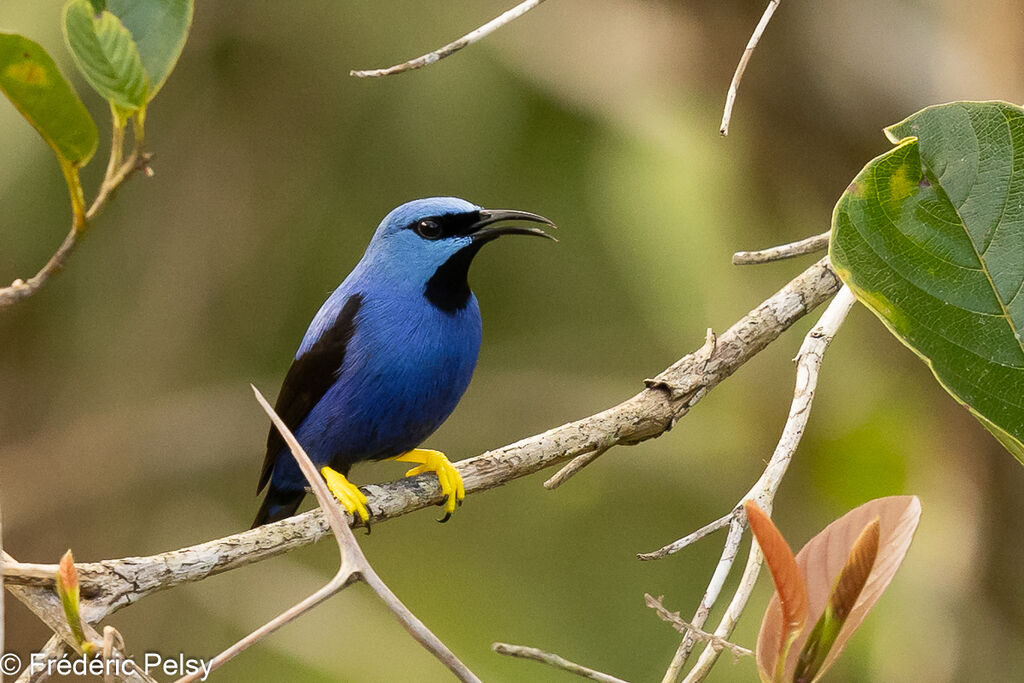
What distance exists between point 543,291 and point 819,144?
3159 millimetres

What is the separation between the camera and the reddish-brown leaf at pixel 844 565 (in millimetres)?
1536

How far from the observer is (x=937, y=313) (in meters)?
1.77

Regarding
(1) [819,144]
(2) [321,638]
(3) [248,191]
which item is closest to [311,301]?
(3) [248,191]

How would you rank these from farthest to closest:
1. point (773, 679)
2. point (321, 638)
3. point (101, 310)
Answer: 1. point (101, 310)
2. point (321, 638)
3. point (773, 679)

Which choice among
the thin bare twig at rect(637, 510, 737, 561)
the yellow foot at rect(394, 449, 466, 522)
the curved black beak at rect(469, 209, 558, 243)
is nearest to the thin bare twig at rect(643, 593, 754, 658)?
the thin bare twig at rect(637, 510, 737, 561)

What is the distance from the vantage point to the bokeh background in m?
5.36

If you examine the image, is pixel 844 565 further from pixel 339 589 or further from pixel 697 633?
pixel 339 589

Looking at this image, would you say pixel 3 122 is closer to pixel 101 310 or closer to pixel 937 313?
pixel 101 310

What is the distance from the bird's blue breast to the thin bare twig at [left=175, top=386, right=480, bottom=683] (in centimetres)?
191

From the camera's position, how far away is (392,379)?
353 cm

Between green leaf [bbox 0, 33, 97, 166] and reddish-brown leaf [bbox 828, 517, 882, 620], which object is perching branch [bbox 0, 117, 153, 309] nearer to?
green leaf [bbox 0, 33, 97, 166]

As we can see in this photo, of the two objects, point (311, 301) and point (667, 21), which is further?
point (311, 301)

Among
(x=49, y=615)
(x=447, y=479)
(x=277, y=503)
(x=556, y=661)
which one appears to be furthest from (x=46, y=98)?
(x=277, y=503)

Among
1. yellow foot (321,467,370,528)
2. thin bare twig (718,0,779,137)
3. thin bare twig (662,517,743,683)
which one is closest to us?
thin bare twig (662,517,743,683)
